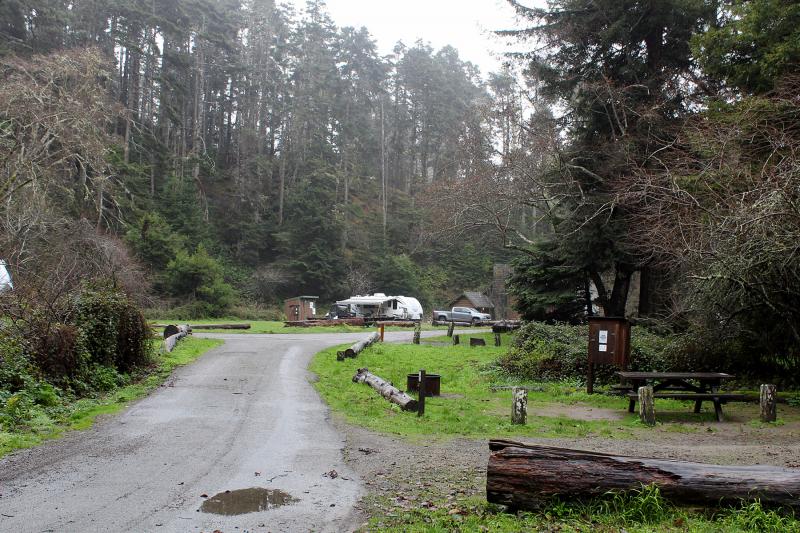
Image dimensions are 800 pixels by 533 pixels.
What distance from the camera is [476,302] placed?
58.0 m

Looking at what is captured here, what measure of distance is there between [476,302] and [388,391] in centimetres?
4579

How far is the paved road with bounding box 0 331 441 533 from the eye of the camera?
5.32 metres

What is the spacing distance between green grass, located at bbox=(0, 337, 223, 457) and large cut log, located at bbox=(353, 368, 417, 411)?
4.84 metres

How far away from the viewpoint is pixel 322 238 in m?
56.5

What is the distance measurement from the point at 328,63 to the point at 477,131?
4610 cm

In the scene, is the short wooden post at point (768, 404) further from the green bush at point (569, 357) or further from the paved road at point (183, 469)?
the paved road at point (183, 469)

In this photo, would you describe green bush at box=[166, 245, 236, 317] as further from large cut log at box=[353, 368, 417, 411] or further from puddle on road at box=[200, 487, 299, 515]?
puddle on road at box=[200, 487, 299, 515]

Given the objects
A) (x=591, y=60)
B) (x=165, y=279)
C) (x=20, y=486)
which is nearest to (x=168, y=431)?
(x=20, y=486)

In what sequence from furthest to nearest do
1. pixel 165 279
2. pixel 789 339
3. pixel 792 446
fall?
pixel 165 279 → pixel 789 339 → pixel 792 446

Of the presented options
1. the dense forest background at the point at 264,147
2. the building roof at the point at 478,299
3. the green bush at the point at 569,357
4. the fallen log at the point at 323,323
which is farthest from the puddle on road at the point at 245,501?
the building roof at the point at 478,299

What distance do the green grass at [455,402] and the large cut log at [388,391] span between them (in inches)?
6.6

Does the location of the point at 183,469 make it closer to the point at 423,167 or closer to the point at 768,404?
the point at 768,404

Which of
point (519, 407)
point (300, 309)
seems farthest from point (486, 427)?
point (300, 309)

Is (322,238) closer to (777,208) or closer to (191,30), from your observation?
(191,30)
